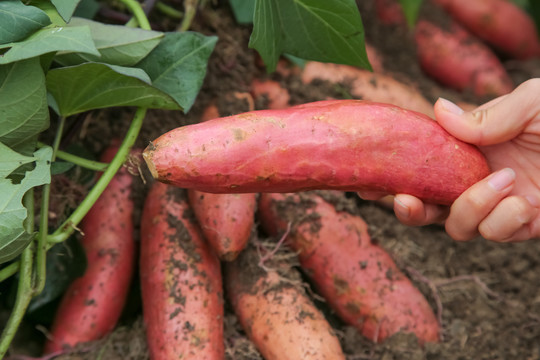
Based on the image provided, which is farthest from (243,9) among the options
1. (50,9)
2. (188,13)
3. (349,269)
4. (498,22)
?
(498,22)

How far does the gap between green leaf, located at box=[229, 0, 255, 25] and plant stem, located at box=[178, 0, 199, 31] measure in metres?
0.10

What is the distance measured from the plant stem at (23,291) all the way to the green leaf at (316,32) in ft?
1.27

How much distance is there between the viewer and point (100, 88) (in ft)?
2.58

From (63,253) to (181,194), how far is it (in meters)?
0.22

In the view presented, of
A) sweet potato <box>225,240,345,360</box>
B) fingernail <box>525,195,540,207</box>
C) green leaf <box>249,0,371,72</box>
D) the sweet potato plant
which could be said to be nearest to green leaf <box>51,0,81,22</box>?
the sweet potato plant

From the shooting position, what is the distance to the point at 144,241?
996 mm

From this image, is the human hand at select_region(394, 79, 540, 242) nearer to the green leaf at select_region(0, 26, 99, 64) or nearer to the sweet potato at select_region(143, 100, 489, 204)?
the sweet potato at select_region(143, 100, 489, 204)

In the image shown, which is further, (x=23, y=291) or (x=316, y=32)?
(x=316, y=32)

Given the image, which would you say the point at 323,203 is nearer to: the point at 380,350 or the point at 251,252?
the point at 251,252

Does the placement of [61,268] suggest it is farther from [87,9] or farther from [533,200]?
[533,200]

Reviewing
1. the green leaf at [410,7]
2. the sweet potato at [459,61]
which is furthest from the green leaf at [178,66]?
the sweet potato at [459,61]

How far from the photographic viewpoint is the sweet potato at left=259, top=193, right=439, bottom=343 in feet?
3.18

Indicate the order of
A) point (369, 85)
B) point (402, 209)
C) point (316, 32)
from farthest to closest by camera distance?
point (369, 85) < point (316, 32) < point (402, 209)

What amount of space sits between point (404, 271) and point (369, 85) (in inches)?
16.0
